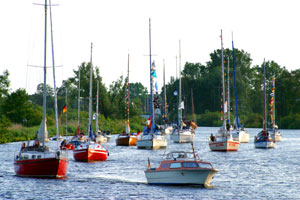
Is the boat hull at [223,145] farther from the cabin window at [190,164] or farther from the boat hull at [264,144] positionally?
the cabin window at [190,164]

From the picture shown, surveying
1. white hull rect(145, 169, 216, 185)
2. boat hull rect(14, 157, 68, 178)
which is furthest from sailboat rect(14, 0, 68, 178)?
white hull rect(145, 169, 216, 185)

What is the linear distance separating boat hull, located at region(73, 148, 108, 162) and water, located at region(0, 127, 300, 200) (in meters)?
0.94

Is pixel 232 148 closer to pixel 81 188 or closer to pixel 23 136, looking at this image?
pixel 81 188

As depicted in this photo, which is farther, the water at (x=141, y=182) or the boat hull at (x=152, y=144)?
the boat hull at (x=152, y=144)

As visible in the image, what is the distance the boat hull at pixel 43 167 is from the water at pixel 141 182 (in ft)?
2.27

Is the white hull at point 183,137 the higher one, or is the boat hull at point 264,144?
the white hull at point 183,137

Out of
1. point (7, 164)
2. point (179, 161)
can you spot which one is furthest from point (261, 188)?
point (7, 164)

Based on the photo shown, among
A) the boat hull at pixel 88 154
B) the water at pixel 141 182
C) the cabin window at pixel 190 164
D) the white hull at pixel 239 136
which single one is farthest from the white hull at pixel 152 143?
the cabin window at pixel 190 164

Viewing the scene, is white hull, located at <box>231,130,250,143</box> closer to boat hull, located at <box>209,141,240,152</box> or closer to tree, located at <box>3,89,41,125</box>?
boat hull, located at <box>209,141,240,152</box>

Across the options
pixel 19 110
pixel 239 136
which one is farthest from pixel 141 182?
pixel 19 110

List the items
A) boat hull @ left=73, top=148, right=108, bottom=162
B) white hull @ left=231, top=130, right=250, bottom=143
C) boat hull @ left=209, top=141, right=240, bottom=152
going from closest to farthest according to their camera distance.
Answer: boat hull @ left=73, top=148, right=108, bottom=162 < boat hull @ left=209, top=141, right=240, bottom=152 < white hull @ left=231, top=130, right=250, bottom=143

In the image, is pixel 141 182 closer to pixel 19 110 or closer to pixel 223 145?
pixel 223 145

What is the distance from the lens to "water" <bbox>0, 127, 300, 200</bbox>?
3881 centimetres

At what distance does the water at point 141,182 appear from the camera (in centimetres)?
3881
